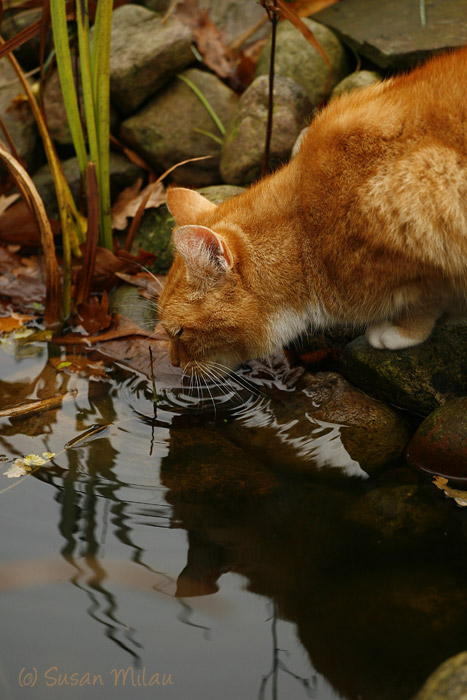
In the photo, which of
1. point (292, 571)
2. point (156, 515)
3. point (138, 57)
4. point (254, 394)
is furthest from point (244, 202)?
point (138, 57)

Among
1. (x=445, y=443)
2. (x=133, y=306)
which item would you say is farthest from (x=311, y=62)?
(x=445, y=443)

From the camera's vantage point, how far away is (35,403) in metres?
2.90

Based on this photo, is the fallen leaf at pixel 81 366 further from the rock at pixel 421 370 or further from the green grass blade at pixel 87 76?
the rock at pixel 421 370

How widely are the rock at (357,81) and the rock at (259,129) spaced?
0.25 meters

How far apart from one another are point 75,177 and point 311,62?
178 centimetres

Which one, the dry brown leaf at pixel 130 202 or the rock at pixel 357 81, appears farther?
the dry brown leaf at pixel 130 202

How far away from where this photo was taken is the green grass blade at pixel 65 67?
313 cm

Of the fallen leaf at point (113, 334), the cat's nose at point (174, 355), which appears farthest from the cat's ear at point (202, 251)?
the fallen leaf at point (113, 334)

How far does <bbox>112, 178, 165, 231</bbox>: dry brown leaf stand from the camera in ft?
13.7

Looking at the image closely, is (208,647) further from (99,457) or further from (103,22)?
(103,22)

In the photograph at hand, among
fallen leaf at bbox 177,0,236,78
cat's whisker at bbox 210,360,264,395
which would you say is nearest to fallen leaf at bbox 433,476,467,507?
cat's whisker at bbox 210,360,264,395

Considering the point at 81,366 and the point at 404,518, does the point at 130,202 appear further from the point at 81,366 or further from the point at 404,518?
the point at 404,518

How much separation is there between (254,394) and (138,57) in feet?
8.78

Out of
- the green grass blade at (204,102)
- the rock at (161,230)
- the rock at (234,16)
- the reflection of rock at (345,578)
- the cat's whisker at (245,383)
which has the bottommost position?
the reflection of rock at (345,578)
